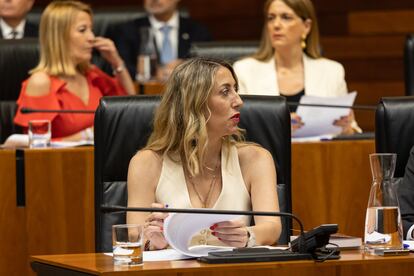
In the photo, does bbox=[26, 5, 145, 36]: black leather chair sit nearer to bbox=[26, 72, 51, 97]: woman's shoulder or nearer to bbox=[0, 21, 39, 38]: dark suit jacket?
bbox=[0, 21, 39, 38]: dark suit jacket

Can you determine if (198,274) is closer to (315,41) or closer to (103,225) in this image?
(103,225)

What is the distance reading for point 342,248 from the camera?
301cm

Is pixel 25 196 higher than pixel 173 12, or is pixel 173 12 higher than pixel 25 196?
pixel 173 12

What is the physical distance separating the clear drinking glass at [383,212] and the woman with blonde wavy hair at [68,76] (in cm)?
228

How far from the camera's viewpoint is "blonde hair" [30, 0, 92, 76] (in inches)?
208

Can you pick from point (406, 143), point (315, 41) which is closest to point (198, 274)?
point (406, 143)

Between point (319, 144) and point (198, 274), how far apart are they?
6.01 ft

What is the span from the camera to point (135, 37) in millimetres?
6477

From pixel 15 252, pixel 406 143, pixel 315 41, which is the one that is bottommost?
pixel 15 252

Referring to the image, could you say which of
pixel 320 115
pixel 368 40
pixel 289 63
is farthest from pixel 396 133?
pixel 368 40

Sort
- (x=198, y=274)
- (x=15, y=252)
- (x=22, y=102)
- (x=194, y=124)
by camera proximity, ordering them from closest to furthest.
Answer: (x=198, y=274)
(x=194, y=124)
(x=15, y=252)
(x=22, y=102)

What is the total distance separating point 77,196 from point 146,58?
6.85 ft

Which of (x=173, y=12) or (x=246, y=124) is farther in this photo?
(x=173, y=12)

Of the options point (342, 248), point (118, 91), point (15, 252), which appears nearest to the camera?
point (342, 248)
